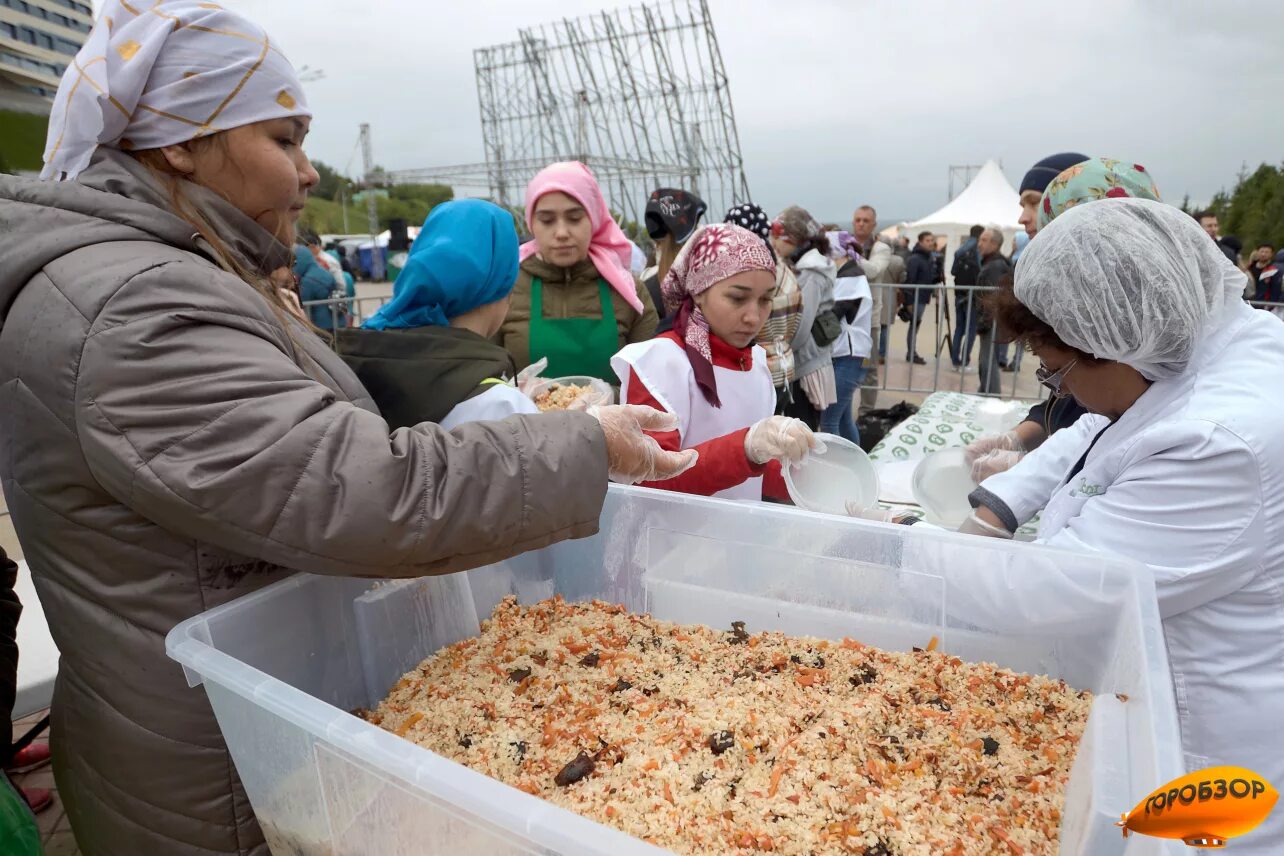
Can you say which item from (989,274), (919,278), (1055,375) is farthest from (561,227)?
(919,278)

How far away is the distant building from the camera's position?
1.98 meters

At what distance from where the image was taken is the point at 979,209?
15922mm

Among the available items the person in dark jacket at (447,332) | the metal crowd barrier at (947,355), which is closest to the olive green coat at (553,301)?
the person in dark jacket at (447,332)

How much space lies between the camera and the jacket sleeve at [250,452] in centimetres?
81

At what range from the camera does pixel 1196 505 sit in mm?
1198

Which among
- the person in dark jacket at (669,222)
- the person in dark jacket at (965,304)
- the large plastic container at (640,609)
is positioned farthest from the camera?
the person in dark jacket at (965,304)

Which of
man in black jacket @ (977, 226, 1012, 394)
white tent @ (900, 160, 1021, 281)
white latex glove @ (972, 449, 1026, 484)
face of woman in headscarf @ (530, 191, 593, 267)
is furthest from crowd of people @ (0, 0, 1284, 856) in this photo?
white tent @ (900, 160, 1021, 281)

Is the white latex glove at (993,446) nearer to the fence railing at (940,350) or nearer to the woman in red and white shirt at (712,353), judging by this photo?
the woman in red and white shirt at (712,353)

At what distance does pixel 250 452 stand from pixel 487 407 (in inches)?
27.1

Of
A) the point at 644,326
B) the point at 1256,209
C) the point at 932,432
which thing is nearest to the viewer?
the point at 644,326

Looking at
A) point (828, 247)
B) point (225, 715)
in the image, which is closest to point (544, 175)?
point (225, 715)

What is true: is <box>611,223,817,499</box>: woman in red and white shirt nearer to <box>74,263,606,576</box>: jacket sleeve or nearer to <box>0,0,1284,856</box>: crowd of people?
<box>0,0,1284,856</box>: crowd of people

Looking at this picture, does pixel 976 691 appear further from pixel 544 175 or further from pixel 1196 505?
pixel 544 175

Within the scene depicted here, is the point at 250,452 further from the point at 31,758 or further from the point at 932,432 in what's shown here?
the point at 932,432
